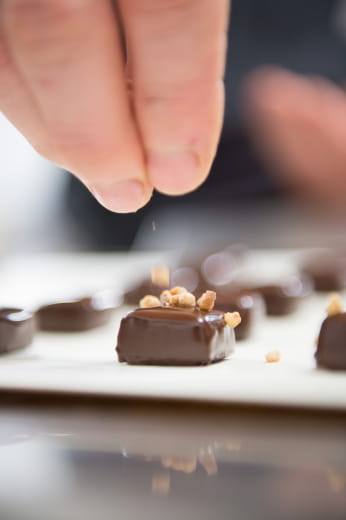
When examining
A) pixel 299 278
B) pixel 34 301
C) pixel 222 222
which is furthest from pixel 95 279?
pixel 222 222

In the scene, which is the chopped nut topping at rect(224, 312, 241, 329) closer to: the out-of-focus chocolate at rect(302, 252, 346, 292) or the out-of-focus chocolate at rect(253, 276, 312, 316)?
the out-of-focus chocolate at rect(253, 276, 312, 316)

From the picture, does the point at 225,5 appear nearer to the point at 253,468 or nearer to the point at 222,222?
the point at 253,468

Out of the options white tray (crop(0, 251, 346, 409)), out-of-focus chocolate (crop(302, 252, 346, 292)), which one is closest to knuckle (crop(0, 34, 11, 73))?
white tray (crop(0, 251, 346, 409))

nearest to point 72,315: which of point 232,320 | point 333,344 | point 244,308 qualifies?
point 244,308

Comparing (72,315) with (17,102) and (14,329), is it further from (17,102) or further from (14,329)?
(17,102)

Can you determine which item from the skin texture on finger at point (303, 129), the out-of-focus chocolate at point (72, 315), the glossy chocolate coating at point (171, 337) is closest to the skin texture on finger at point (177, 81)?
the glossy chocolate coating at point (171, 337)

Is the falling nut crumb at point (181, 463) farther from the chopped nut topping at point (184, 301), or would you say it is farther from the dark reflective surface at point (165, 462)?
the chopped nut topping at point (184, 301)
